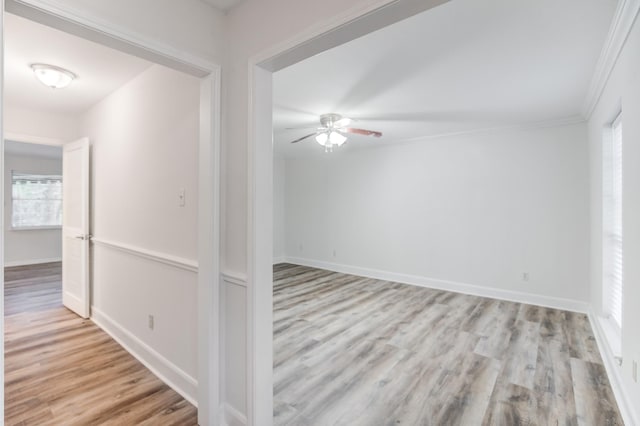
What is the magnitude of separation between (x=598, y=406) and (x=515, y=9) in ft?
8.63

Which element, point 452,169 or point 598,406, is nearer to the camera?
point 598,406

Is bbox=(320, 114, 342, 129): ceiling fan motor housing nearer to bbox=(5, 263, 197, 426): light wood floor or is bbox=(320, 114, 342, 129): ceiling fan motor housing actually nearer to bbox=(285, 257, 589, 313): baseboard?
bbox=(285, 257, 589, 313): baseboard

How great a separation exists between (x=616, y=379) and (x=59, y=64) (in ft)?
16.4

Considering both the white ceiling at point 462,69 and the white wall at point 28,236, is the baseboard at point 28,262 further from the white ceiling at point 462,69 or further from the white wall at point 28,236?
the white ceiling at point 462,69

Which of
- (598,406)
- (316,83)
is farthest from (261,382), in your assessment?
(316,83)

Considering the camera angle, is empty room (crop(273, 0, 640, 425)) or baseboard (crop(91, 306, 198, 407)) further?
baseboard (crop(91, 306, 198, 407))

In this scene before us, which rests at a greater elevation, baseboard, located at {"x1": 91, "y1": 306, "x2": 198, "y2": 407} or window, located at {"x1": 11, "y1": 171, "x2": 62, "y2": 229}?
window, located at {"x1": 11, "y1": 171, "x2": 62, "y2": 229}

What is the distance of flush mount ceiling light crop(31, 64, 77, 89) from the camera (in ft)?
8.37

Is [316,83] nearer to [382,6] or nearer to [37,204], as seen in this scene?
[382,6]

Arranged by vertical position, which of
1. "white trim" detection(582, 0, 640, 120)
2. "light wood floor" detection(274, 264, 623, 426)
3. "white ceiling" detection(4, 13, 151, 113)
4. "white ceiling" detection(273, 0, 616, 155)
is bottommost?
"light wood floor" detection(274, 264, 623, 426)

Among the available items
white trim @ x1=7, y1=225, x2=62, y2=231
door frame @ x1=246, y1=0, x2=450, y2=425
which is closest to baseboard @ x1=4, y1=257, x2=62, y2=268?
white trim @ x1=7, y1=225, x2=62, y2=231

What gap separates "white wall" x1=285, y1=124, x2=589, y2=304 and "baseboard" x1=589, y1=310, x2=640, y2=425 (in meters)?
1.17

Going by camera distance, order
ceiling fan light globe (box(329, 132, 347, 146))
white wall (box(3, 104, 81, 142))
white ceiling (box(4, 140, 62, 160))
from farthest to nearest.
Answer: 1. white ceiling (box(4, 140, 62, 160))
2. ceiling fan light globe (box(329, 132, 347, 146))
3. white wall (box(3, 104, 81, 142))

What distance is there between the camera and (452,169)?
4.90 meters
